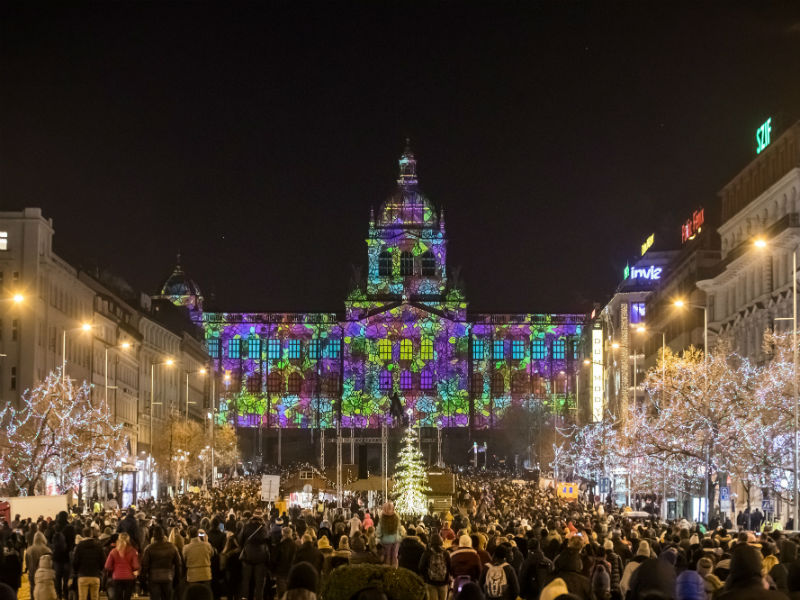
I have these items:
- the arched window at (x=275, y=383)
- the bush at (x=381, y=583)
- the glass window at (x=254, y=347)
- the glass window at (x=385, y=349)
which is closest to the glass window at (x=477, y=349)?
the glass window at (x=385, y=349)

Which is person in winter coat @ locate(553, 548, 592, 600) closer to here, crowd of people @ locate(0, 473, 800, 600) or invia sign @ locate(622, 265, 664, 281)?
crowd of people @ locate(0, 473, 800, 600)

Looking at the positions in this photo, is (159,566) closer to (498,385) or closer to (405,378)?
(405,378)

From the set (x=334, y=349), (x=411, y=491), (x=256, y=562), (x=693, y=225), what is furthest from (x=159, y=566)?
(x=334, y=349)

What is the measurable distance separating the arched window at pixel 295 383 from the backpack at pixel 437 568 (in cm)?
16757

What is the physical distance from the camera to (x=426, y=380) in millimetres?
193000

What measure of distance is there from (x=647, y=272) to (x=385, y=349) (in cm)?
6420

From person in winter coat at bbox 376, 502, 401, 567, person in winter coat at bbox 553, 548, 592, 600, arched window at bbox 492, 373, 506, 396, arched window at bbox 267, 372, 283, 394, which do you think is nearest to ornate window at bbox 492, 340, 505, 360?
arched window at bbox 492, 373, 506, 396

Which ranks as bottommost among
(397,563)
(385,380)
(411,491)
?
(397,563)

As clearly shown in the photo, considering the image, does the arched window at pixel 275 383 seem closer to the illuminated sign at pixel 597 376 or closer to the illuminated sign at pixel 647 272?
the illuminated sign at pixel 597 376

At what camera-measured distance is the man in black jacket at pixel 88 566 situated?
81.7ft

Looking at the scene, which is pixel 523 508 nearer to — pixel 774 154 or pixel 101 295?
pixel 774 154

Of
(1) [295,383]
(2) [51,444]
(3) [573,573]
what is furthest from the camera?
(1) [295,383]

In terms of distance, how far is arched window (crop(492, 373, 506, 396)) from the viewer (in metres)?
192

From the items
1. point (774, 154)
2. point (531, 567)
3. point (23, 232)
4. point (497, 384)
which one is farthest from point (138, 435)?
point (531, 567)
